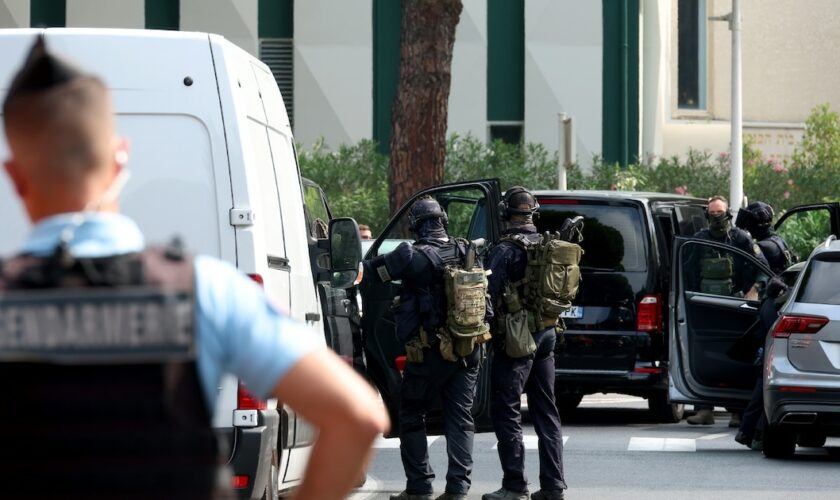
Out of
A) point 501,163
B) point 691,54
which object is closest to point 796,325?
point 501,163

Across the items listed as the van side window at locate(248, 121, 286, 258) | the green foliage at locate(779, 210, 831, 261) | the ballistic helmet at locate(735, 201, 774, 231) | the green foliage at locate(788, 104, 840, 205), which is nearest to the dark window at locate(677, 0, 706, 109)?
the green foliage at locate(788, 104, 840, 205)

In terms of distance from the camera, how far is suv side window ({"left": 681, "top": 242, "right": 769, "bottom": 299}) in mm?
13453

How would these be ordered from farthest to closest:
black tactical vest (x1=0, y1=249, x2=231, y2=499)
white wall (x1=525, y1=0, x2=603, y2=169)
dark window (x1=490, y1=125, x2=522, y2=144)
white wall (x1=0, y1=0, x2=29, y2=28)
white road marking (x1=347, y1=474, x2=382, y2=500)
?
dark window (x1=490, y1=125, x2=522, y2=144)
white wall (x1=525, y1=0, x2=603, y2=169)
white wall (x1=0, y1=0, x2=29, y2=28)
white road marking (x1=347, y1=474, x2=382, y2=500)
black tactical vest (x1=0, y1=249, x2=231, y2=499)

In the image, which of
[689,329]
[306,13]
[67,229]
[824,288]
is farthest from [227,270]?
[306,13]

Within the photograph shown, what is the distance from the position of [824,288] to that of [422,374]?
11.6ft

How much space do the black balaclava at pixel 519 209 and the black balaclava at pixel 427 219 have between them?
379 millimetres

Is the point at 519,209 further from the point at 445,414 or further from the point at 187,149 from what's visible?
the point at 187,149

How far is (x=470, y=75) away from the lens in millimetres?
28859

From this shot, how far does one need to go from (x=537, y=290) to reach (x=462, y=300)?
1.67 ft

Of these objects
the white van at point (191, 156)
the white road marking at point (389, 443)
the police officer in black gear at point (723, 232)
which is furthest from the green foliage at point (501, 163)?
the white van at point (191, 156)

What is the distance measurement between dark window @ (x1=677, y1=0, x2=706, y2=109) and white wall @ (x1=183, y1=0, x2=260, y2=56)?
13165mm

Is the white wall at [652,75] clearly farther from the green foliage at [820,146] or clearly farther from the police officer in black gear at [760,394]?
the police officer in black gear at [760,394]

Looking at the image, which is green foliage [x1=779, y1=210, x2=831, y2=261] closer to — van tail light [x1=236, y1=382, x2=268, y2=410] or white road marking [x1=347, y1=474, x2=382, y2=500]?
white road marking [x1=347, y1=474, x2=382, y2=500]

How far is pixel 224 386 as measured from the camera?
283 inches
